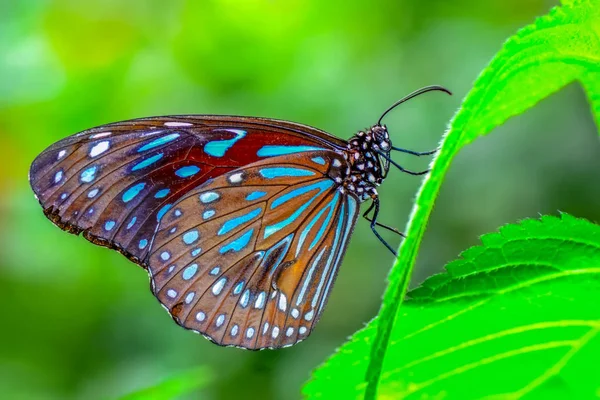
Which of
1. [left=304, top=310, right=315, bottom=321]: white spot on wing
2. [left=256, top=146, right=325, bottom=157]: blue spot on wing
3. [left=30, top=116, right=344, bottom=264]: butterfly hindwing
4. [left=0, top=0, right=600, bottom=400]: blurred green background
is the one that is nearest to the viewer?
[left=30, top=116, right=344, bottom=264]: butterfly hindwing

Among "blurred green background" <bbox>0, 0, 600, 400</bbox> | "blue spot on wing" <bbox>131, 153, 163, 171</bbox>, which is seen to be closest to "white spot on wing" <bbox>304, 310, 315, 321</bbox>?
"blue spot on wing" <bbox>131, 153, 163, 171</bbox>

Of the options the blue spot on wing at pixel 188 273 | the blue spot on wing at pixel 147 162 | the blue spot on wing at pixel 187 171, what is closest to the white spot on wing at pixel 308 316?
the blue spot on wing at pixel 188 273

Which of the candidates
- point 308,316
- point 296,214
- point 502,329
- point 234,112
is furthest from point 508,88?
point 234,112

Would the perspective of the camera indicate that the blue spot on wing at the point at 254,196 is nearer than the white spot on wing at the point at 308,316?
No

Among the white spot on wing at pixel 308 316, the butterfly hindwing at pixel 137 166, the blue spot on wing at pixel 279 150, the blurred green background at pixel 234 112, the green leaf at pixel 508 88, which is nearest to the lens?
the green leaf at pixel 508 88

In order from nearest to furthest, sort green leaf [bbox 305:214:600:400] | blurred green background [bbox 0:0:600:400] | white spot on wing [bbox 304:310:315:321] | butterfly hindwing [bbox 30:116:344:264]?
green leaf [bbox 305:214:600:400], butterfly hindwing [bbox 30:116:344:264], white spot on wing [bbox 304:310:315:321], blurred green background [bbox 0:0:600:400]

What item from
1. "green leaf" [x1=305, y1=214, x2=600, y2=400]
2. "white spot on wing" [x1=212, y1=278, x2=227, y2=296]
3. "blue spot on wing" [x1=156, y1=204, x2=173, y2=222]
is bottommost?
"green leaf" [x1=305, y1=214, x2=600, y2=400]

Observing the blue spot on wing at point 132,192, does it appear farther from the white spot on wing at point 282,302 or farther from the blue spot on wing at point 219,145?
the white spot on wing at point 282,302

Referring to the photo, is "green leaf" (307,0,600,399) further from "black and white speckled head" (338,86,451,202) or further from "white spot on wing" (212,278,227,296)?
"black and white speckled head" (338,86,451,202)

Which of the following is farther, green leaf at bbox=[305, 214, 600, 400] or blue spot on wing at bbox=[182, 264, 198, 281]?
blue spot on wing at bbox=[182, 264, 198, 281]
